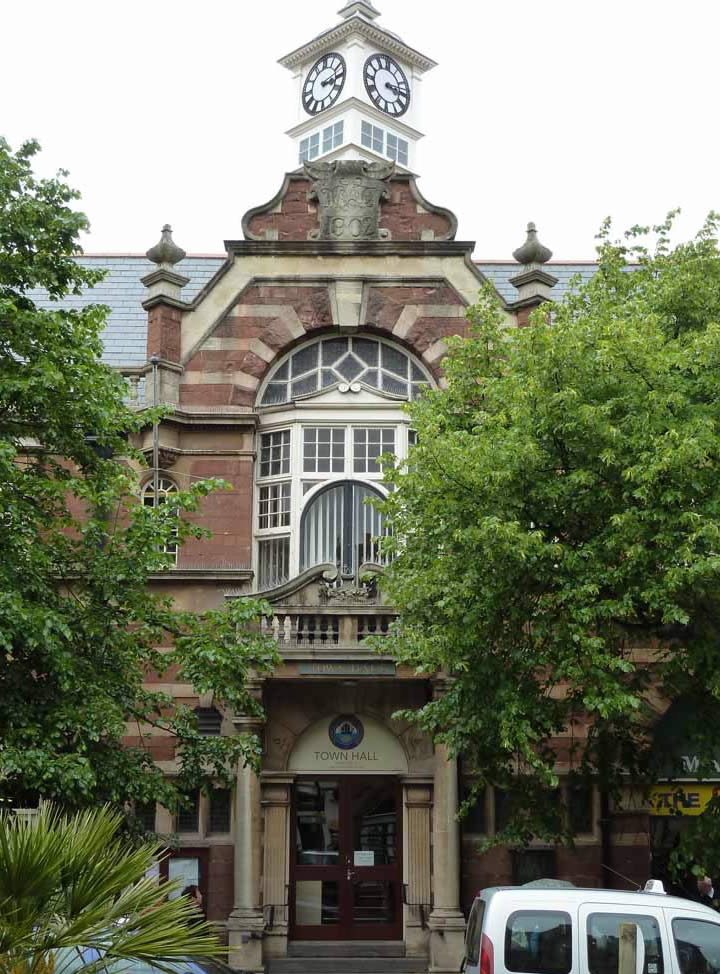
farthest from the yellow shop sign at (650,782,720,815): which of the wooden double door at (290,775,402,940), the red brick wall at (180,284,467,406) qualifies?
the red brick wall at (180,284,467,406)

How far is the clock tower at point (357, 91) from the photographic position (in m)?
45.6

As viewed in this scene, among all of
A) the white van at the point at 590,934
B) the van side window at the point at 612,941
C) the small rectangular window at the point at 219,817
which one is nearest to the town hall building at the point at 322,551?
the small rectangular window at the point at 219,817

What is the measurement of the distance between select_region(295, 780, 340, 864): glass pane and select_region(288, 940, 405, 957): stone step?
2.71 feet

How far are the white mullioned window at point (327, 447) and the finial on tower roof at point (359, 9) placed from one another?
92.2 feet

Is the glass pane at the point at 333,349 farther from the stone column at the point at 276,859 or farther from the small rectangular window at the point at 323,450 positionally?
the stone column at the point at 276,859

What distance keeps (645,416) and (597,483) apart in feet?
3.72

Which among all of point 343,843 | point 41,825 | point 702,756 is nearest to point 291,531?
point 343,843


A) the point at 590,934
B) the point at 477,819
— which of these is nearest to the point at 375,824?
the point at 477,819

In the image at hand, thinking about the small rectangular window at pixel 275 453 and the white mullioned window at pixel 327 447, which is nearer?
the white mullioned window at pixel 327 447

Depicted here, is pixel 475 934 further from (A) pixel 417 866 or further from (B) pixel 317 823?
(B) pixel 317 823

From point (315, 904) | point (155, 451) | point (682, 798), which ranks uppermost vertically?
point (155, 451)

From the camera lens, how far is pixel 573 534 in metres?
16.1

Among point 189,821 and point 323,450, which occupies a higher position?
point 323,450

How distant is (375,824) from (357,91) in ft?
105
